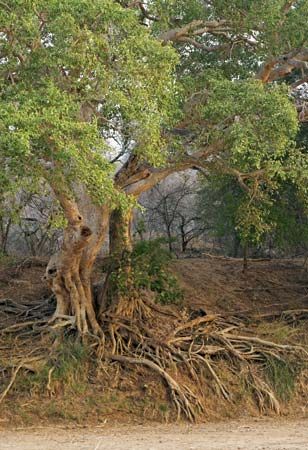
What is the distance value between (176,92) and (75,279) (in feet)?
14.3

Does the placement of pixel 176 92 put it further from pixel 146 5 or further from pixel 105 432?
pixel 105 432

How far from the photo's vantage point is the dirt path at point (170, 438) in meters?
13.5

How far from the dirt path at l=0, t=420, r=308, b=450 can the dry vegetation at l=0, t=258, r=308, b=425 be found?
1.65 ft

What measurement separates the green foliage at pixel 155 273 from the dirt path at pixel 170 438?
10.9 feet

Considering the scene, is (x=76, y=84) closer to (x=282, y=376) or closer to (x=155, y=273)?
(x=155, y=273)

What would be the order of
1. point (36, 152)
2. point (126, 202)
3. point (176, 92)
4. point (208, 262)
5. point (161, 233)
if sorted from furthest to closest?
point (161, 233) → point (208, 262) → point (176, 92) → point (126, 202) → point (36, 152)

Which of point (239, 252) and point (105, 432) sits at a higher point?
point (239, 252)

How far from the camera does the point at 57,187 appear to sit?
42.9ft

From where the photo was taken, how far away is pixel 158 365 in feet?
53.8

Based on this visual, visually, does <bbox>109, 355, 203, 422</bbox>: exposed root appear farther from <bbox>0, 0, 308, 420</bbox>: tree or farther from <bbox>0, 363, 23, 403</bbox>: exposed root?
<bbox>0, 363, 23, 403</bbox>: exposed root

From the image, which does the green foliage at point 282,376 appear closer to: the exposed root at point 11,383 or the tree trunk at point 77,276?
the tree trunk at point 77,276

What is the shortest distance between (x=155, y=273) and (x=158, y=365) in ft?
7.42

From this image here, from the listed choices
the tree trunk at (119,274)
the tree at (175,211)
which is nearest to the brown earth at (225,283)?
the tree trunk at (119,274)

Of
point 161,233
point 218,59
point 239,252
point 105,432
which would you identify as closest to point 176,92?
point 218,59
